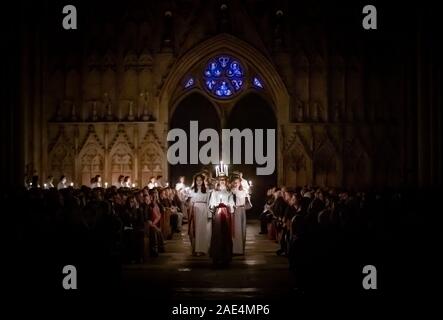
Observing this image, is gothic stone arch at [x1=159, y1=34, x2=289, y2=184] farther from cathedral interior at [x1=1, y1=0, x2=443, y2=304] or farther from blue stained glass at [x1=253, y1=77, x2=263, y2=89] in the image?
blue stained glass at [x1=253, y1=77, x2=263, y2=89]

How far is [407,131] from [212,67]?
6.90 meters

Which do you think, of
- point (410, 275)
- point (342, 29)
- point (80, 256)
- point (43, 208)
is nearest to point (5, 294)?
point (80, 256)

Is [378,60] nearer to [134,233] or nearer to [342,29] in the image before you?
[342,29]

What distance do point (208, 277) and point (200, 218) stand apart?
2.69m

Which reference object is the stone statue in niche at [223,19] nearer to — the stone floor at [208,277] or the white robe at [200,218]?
the stone floor at [208,277]

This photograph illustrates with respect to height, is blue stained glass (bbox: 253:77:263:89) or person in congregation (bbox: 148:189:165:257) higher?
blue stained glass (bbox: 253:77:263:89)

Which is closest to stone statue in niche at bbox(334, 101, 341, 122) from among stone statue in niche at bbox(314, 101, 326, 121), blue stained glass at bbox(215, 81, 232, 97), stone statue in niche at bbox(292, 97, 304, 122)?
stone statue in niche at bbox(314, 101, 326, 121)

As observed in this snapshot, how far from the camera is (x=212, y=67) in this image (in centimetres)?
→ 2416

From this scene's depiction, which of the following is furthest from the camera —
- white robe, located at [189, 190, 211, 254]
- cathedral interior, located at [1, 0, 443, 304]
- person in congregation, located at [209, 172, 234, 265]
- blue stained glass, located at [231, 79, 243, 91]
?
blue stained glass, located at [231, 79, 243, 91]

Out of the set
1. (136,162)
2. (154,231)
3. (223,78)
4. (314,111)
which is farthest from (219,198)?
(223,78)

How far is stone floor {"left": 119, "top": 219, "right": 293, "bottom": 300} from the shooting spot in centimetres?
984

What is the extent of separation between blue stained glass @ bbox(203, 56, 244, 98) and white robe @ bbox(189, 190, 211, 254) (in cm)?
1069

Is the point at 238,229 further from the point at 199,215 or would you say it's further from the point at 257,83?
the point at 257,83

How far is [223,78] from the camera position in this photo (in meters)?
24.3
